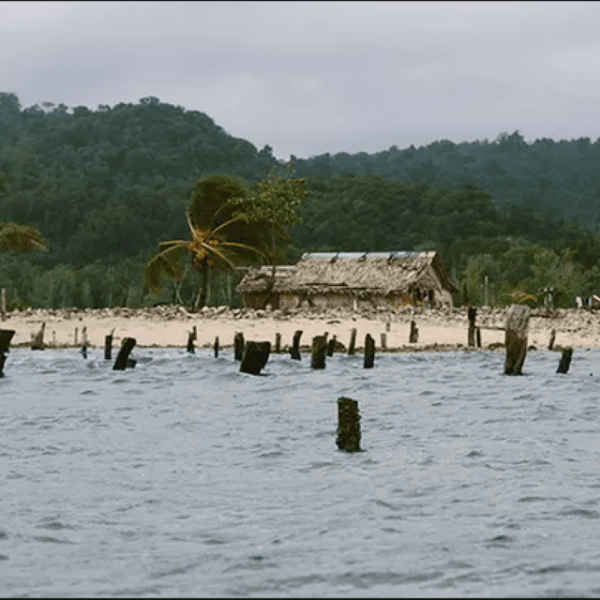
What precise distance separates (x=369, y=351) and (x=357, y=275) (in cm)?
2680

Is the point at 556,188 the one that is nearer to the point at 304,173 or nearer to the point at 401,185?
the point at 304,173

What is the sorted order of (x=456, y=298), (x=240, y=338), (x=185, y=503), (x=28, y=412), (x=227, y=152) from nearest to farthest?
1. (x=185, y=503)
2. (x=28, y=412)
3. (x=240, y=338)
4. (x=456, y=298)
5. (x=227, y=152)

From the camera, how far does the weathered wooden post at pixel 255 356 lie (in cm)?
3041

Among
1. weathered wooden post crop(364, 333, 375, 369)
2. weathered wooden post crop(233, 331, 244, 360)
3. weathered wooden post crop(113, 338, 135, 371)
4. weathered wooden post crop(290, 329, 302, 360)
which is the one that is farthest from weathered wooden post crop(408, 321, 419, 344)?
weathered wooden post crop(113, 338, 135, 371)

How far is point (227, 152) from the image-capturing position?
438 ft

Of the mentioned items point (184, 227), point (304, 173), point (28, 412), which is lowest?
point (28, 412)

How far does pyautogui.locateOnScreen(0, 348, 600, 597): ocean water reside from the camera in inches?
416

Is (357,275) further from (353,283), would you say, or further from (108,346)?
(108,346)

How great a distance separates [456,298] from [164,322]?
30.9 meters

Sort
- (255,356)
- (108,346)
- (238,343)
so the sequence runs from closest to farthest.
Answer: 1. (255,356)
2. (238,343)
3. (108,346)

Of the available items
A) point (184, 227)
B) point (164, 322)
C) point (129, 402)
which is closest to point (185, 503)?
point (129, 402)

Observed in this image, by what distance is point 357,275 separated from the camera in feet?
195

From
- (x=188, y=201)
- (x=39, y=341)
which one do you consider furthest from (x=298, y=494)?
(x=188, y=201)

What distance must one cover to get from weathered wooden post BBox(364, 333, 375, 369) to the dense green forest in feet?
75.9
